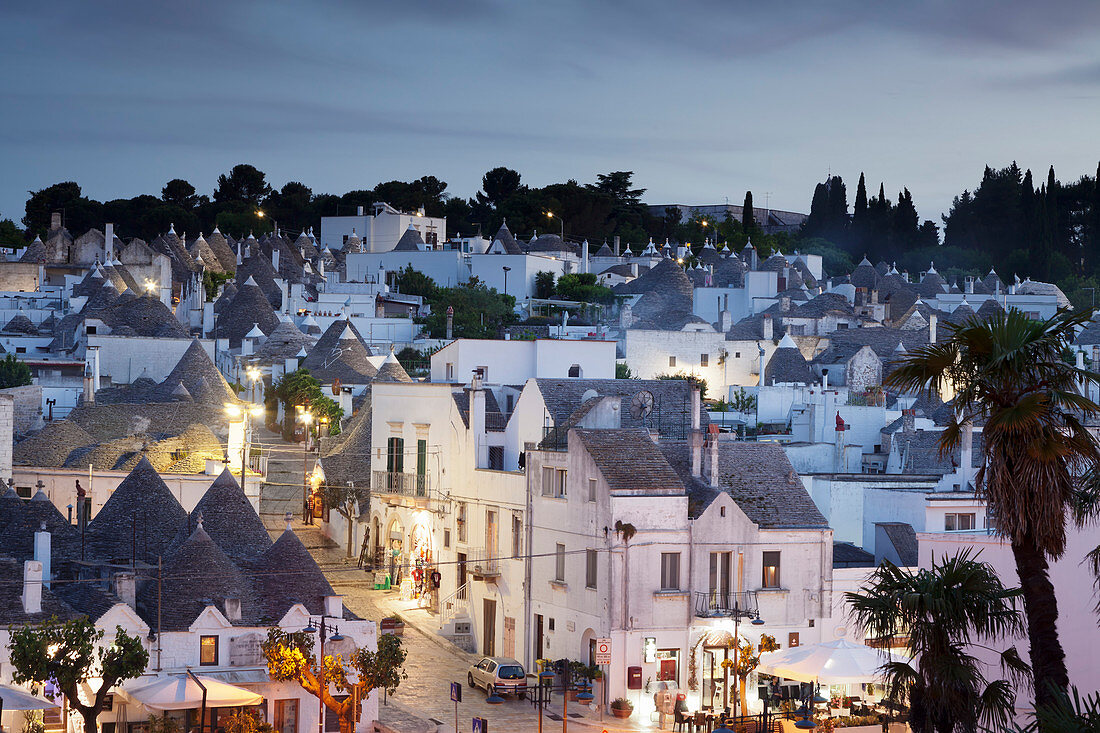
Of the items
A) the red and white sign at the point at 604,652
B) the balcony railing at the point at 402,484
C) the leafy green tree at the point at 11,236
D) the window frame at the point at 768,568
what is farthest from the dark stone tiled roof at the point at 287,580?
the leafy green tree at the point at 11,236

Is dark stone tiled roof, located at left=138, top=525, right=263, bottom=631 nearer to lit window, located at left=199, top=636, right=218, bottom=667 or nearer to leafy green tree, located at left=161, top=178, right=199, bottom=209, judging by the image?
lit window, located at left=199, top=636, right=218, bottom=667

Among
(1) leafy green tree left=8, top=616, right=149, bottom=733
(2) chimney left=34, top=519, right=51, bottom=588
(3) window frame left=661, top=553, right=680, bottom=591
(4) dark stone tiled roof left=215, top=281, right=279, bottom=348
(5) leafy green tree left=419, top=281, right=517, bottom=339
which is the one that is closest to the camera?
(1) leafy green tree left=8, top=616, right=149, bottom=733

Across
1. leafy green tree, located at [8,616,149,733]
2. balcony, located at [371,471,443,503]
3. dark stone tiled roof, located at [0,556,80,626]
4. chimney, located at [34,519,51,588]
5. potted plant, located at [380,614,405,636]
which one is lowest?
potted plant, located at [380,614,405,636]

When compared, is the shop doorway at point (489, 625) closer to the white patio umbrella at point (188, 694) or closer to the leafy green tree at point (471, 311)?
the white patio umbrella at point (188, 694)

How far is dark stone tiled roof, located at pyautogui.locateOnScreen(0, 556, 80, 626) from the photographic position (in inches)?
1153

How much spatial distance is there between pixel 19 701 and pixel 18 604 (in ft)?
13.5

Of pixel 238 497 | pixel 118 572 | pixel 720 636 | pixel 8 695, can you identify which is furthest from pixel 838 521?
pixel 8 695

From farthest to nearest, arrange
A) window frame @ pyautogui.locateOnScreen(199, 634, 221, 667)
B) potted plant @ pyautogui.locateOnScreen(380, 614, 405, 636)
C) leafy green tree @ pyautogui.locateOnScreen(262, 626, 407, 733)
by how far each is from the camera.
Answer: potted plant @ pyautogui.locateOnScreen(380, 614, 405, 636)
window frame @ pyautogui.locateOnScreen(199, 634, 221, 667)
leafy green tree @ pyautogui.locateOnScreen(262, 626, 407, 733)

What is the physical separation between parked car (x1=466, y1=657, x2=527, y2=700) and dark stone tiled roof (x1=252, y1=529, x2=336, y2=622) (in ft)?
13.7

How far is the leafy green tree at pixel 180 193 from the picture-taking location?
5236 inches

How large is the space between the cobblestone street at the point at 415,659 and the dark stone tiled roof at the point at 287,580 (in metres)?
2.88

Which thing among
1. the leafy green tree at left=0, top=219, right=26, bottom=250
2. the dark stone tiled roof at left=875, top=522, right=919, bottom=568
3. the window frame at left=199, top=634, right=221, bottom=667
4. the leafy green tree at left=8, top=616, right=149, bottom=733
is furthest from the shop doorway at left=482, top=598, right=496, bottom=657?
the leafy green tree at left=0, top=219, right=26, bottom=250

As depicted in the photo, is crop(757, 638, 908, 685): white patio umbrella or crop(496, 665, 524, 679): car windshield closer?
crop(757, 638, 908, 685): white patio umbrella

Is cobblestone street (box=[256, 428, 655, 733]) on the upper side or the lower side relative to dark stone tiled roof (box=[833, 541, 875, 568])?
lower
